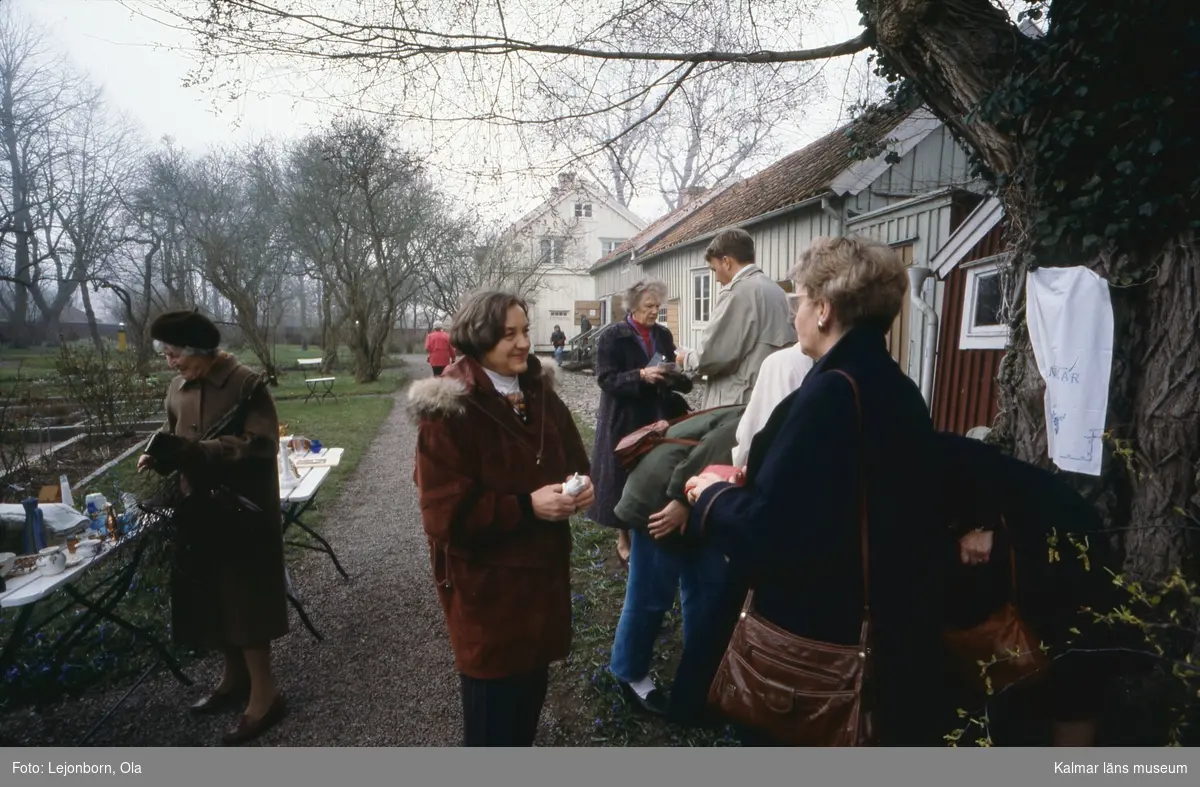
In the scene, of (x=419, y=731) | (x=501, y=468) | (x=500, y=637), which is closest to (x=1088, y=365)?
(x=501, y=468)

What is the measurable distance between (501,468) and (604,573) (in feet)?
9.72

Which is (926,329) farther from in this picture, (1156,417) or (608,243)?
(608,243)

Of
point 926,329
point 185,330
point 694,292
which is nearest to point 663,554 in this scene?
point 185,330

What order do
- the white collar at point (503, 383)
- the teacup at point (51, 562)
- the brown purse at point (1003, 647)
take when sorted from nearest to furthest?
the brown purse at point (1003, 647)
the white collar at point (503, 383)
the teacup at point (51, 562)

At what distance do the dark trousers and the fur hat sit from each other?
6.35 feet

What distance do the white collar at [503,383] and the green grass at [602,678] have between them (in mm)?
1770

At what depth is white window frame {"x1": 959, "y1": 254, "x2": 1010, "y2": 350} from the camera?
5.08m

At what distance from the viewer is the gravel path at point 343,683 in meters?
2.90

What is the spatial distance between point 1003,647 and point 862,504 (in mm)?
701

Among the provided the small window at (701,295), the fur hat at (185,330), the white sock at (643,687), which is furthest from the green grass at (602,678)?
the small window at (701,295)

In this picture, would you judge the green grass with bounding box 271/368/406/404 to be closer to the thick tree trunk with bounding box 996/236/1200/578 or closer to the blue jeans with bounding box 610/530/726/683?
the blue jeans with bounding box 610/530/726/683

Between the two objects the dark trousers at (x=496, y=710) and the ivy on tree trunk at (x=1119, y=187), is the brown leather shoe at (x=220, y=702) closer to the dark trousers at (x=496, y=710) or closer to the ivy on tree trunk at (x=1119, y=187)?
the dark trousers at (x=496, y=710)

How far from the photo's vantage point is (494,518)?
73.6 inches

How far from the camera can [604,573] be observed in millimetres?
4676
